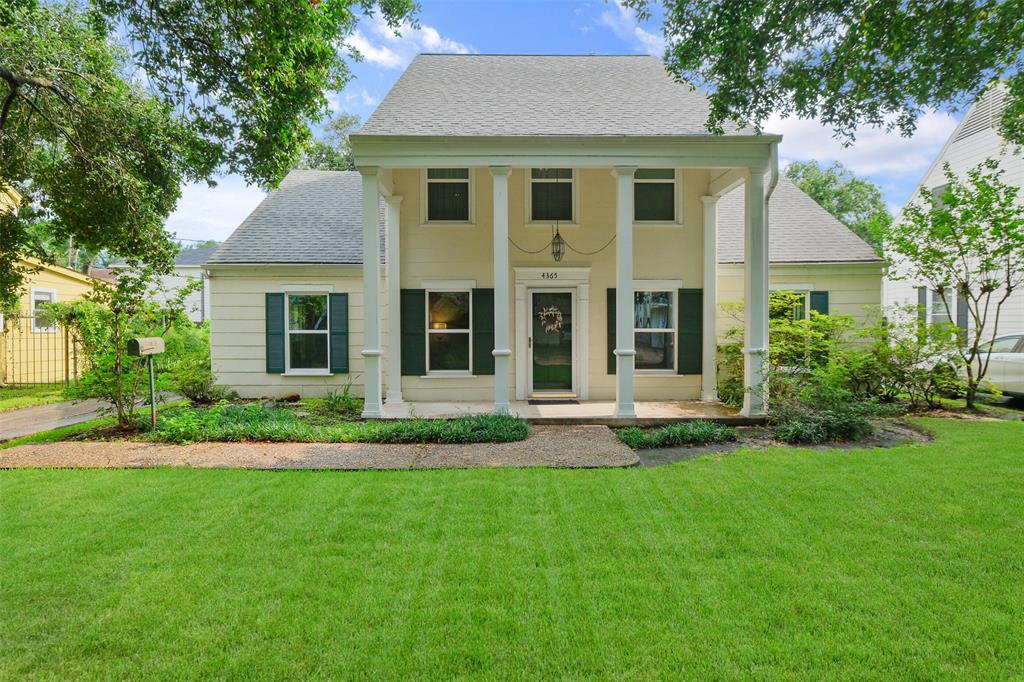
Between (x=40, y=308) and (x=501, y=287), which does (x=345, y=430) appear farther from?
(x=40, y=308)

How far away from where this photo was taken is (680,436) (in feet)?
23.2

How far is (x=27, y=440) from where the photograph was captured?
293 inches

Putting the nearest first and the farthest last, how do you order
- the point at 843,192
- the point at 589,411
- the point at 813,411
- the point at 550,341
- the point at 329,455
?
1. the point at 329,455
2. the point at 813,411
3. the point at 589,411
4. the point at 550,341
5. the point at 843,192

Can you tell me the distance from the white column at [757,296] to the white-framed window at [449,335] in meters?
4.78

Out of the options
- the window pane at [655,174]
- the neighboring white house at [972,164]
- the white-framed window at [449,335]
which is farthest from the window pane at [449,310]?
the neighboring white house at [972,164]

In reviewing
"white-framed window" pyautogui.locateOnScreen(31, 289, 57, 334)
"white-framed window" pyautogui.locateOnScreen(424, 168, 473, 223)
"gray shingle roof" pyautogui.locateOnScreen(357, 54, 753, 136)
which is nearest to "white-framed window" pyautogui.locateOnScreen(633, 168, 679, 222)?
"gray shingle roof" pyautogui.locateOnScreen(357, 54, 753, 136)

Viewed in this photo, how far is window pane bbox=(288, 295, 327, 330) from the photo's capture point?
35.9ft

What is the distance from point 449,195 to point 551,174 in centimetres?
191

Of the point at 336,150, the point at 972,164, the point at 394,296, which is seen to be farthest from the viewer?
the point at 336,150

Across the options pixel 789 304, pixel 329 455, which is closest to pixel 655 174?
pixel 789 304

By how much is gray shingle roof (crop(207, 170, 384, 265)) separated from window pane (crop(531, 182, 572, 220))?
11.4ft

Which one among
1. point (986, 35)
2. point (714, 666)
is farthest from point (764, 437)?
point (714, 666)

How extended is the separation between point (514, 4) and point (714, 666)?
9666 millimetres

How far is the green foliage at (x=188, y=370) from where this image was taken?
8.16 m
